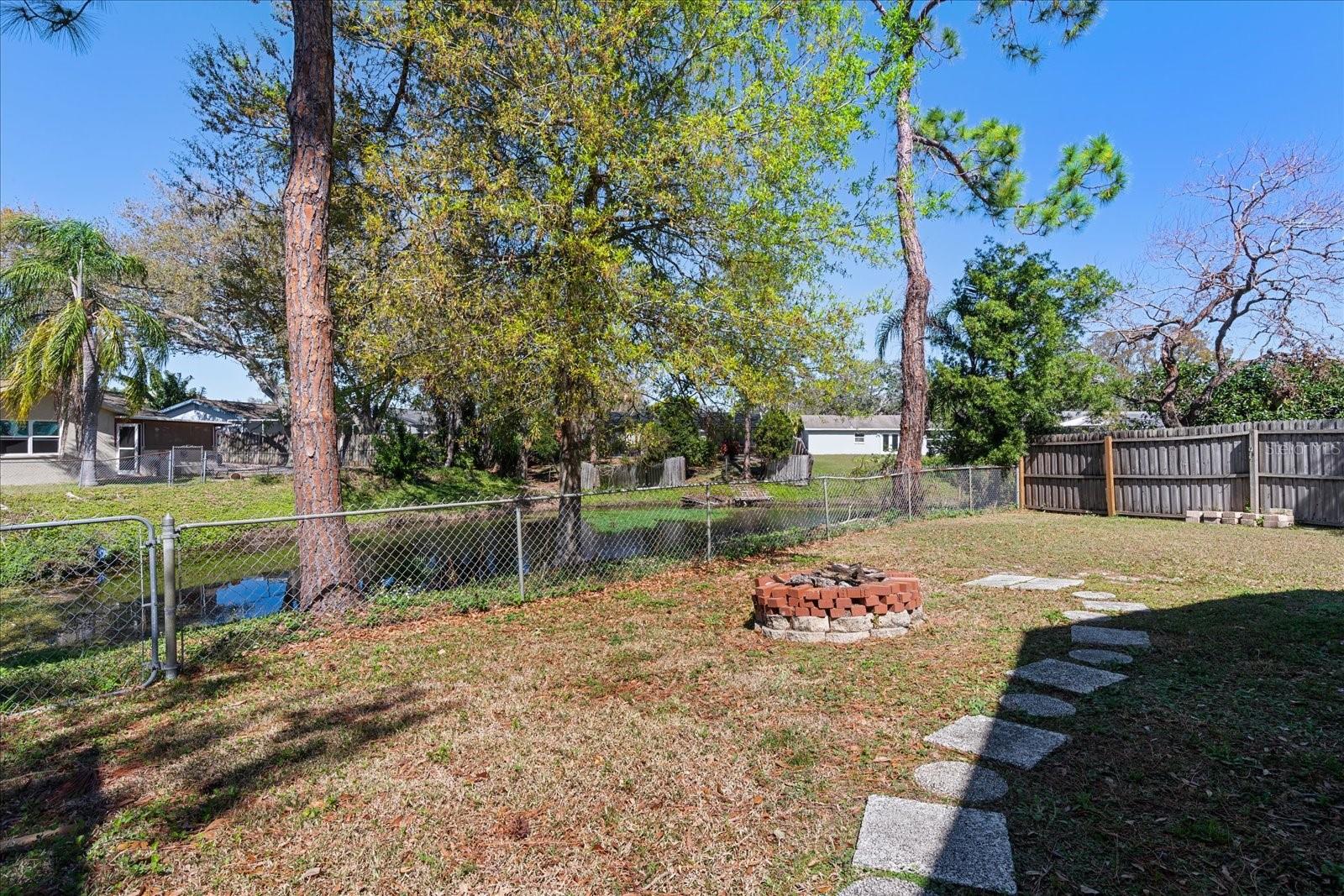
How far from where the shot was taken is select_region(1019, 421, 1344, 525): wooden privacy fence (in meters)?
9.93

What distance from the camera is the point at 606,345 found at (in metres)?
6.21

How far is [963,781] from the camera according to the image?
8.41ft

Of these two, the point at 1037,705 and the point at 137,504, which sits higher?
the point at 137,504

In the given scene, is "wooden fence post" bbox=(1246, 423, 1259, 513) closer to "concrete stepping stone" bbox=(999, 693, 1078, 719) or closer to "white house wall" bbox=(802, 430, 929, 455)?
"concrete stepping stone" bbox=(999, 693, 1078, 719)

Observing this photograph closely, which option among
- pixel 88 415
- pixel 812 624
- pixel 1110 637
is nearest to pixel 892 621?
pixel 812 624

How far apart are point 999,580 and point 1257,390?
1092 centimetres

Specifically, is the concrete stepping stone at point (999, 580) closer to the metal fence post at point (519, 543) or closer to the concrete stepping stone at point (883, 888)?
the metal fence post at point (519, 543)

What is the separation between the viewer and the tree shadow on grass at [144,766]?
89.0 inches

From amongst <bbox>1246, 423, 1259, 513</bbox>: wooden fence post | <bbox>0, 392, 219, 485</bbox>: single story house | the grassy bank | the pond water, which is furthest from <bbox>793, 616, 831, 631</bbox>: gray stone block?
<bbox>0, 392, 219, 485</bbox>: single story house

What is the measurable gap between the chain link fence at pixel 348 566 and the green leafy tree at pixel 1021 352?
3.50ft

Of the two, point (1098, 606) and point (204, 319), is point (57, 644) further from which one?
point (204, 319)

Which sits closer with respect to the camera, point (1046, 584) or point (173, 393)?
point (1046, 584)

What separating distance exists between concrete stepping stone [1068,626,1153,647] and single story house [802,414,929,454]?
33.9 metres

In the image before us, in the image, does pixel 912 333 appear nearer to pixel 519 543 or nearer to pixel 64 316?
pixel 519 543
